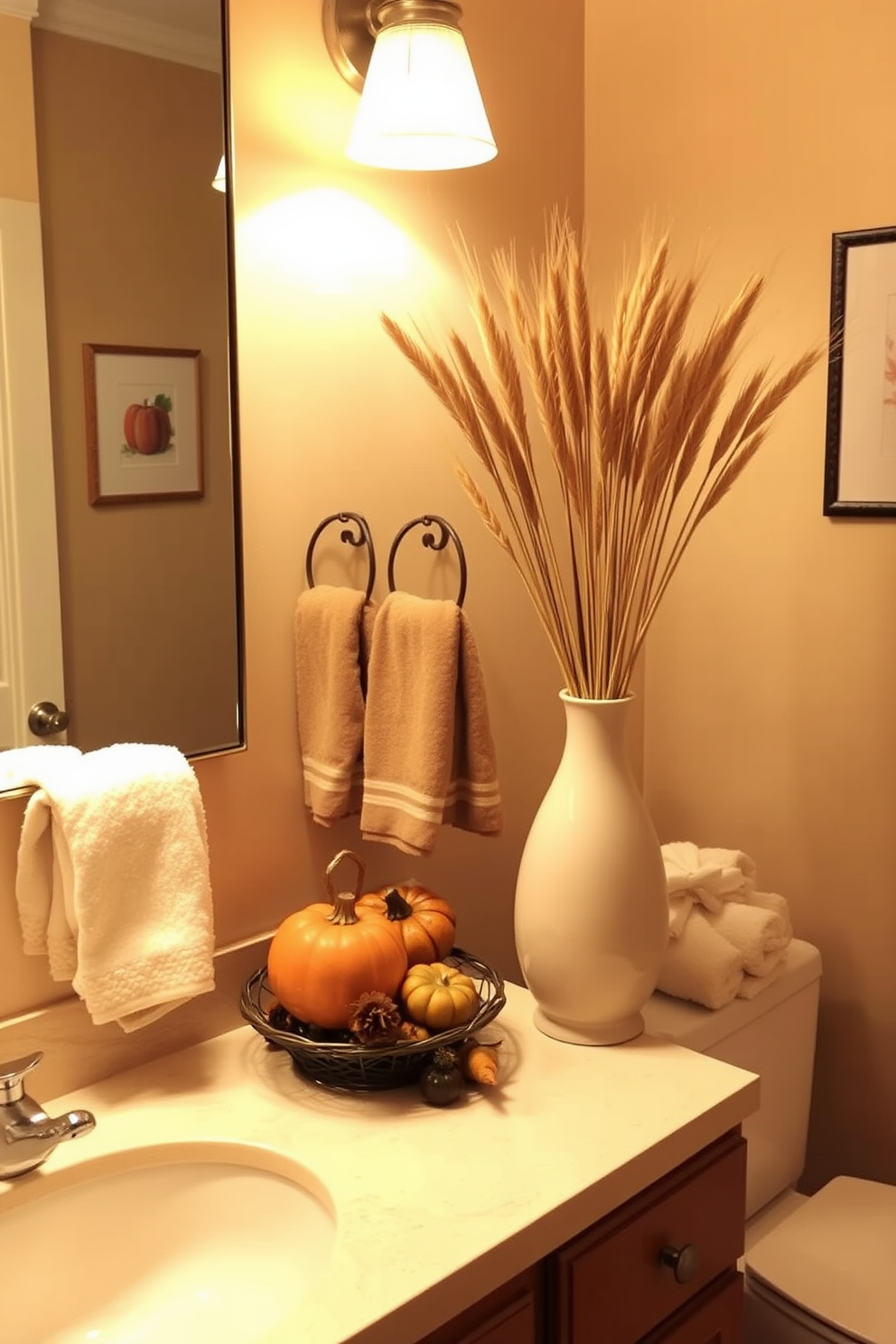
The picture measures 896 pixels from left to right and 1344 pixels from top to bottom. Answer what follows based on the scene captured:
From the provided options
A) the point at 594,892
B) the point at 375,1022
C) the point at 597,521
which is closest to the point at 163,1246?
the point at 375,1022

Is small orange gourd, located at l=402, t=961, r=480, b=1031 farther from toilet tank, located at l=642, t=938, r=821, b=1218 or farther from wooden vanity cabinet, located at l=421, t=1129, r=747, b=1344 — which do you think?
toilet tank, located at l=642, t=938, r=821, b=1218

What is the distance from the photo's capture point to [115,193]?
49.6 inches

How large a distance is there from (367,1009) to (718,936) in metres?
Answer: 0.60

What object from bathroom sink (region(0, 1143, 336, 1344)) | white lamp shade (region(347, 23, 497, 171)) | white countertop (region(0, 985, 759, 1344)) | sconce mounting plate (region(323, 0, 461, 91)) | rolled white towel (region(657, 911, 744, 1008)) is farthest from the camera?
rolled white towel (region(657, 911, 744, 1008))

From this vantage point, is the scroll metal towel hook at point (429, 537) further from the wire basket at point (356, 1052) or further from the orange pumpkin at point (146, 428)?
the wire basket at point (356, 1052)

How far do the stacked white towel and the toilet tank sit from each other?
0.02 metres

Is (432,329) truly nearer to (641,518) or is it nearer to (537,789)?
(641,518)

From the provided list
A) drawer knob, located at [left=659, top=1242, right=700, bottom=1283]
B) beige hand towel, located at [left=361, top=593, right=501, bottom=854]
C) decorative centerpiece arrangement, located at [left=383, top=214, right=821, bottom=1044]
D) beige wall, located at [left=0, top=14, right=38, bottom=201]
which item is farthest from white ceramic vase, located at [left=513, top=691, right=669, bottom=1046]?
beige wall, located at [left=0, top=14, right=38, bottom=201]

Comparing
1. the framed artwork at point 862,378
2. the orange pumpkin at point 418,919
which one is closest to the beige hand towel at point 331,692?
the orange pumpkin at point 418,919

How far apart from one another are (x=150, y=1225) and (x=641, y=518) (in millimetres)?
860

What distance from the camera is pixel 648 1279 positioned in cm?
121

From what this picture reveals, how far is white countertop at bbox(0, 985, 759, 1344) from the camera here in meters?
1.00

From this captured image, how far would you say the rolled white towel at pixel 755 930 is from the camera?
166cm

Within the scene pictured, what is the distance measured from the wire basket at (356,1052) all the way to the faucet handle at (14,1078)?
0.23 metres
